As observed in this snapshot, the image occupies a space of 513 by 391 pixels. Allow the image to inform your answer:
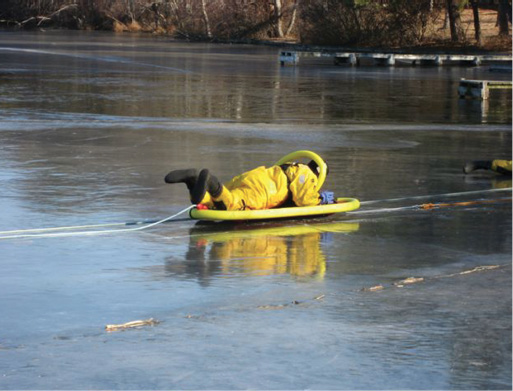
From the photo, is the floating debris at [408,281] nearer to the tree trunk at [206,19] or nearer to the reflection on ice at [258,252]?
the reflection on ice at [258,252]

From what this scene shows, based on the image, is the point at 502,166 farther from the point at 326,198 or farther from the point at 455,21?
the point at 455,21

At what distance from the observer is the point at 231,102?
24828 millimetres

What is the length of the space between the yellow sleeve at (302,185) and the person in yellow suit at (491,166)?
13.0ft

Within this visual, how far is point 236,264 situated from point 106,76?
2517 cm

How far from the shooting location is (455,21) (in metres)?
57.0

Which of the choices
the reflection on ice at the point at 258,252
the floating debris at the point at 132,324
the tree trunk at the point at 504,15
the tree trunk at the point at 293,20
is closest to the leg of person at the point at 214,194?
the reflection on ice at the point at 258,252

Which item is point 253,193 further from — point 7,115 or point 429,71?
point 429,71

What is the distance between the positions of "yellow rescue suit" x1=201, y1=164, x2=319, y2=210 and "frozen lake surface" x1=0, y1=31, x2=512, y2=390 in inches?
9.1

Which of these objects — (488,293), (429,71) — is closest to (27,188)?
(488,293)

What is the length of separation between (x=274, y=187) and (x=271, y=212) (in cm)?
31

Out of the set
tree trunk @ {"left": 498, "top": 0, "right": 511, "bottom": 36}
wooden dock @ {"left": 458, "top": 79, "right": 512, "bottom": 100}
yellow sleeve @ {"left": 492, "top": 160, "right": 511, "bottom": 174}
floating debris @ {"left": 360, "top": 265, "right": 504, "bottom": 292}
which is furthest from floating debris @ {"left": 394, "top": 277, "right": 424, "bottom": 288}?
tree trunk @ {"left": 498, "top": 0, "right": 511, "bottom": 36}

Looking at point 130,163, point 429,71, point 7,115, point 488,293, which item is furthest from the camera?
point 429,71

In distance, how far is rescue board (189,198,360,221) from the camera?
984 cm

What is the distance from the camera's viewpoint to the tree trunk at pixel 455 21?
183ft
